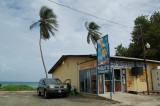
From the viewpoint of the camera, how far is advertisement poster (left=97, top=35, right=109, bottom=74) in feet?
32.6

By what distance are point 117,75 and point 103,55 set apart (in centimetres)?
360

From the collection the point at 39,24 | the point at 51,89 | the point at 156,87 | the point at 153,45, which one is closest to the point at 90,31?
the point at 39,24

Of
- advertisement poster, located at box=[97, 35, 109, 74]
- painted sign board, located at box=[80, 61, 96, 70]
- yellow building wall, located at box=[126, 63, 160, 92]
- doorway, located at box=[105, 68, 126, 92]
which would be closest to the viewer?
advertisement poster, located at box=[97, 35, 109, 74]

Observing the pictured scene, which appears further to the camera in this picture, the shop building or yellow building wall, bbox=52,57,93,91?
yellow building wall, bbox=52,57,93,91

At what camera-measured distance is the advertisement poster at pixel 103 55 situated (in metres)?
9.92

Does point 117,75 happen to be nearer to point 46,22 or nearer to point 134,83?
point 134,83

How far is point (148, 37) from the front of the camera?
24531 mm

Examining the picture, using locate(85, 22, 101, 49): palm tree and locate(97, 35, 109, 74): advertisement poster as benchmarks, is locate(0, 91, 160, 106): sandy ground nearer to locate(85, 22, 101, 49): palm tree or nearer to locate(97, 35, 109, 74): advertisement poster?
locate(97, 35, 109, 74): advertisement poster

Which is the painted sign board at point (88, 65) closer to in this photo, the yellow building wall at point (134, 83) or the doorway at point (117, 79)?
the doorway at point (117, 79)

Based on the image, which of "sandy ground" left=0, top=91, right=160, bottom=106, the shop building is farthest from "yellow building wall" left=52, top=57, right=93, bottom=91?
"sandy ground" left=0, top=91, right=160, bottom=106

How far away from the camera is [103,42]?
34.3 feet

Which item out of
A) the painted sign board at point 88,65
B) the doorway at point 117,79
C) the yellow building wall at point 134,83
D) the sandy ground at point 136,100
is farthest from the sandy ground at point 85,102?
the painted sign board at point 88,65

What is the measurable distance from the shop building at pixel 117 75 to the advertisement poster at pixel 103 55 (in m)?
1.68

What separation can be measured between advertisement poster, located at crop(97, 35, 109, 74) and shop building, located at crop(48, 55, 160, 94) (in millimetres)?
1677
